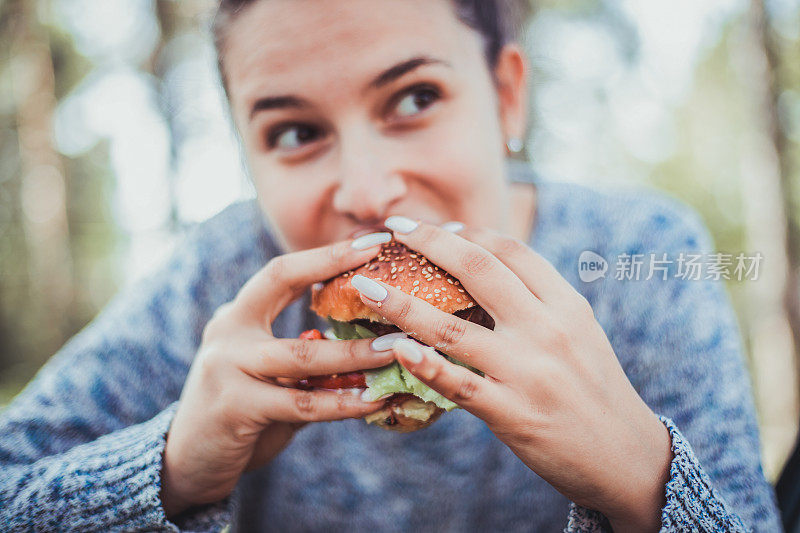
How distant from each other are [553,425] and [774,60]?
7.88 meters

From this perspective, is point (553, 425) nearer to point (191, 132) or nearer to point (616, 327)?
point (616, 327)

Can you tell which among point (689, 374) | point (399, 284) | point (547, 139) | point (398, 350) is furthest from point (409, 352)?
point (547, 139)

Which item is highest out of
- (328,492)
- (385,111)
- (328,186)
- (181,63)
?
(181,63)

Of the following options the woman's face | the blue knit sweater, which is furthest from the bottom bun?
the blue knit sweater

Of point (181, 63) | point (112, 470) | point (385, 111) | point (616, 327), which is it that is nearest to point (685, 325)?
point (616, 327)

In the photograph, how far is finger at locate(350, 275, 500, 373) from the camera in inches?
46.9

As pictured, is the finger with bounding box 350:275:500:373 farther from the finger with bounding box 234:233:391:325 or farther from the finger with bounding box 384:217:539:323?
the finger with bounding box 234:233:391:325

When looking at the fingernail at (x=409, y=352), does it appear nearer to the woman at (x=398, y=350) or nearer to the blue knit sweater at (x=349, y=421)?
Result: the woman at (x=398, y=350)

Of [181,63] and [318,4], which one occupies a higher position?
[181,63]

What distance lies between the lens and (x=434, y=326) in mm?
1229

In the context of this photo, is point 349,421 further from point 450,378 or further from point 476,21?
point 476,21

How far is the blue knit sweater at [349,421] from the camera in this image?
168 centimetres

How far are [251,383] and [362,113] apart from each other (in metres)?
0.98

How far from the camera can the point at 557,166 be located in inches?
424
